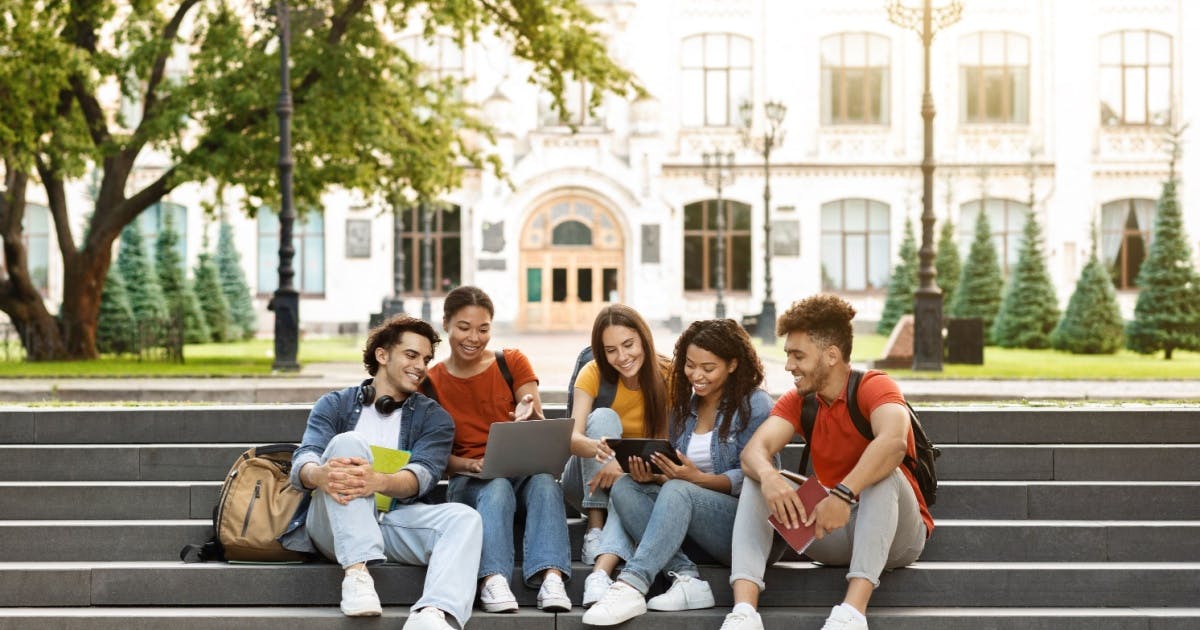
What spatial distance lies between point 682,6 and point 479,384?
116 ft

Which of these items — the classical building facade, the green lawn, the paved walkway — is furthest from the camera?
the classical building facade

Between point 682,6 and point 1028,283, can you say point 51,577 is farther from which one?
point 682,6

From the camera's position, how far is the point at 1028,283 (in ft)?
104

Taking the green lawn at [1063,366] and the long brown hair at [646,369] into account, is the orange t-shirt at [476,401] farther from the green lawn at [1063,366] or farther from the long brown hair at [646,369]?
the green lawn at [1063,366]

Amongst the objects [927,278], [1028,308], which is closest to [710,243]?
[1028,308]

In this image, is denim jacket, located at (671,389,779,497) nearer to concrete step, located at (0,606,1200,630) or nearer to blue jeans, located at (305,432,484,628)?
concrete step, located at (0,606,1200,630)

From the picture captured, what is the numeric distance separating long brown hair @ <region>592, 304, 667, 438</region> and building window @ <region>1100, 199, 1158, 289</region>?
37.0m

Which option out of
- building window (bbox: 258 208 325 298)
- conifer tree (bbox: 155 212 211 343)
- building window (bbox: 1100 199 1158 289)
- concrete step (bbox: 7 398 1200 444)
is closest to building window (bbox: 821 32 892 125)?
building window (bbox: 1100 199 1158 289)

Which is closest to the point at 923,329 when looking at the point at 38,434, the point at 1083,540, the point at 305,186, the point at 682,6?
the point at 305,186

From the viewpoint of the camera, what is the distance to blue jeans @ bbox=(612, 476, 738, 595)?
6215 mm

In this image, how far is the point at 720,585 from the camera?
6.48 m

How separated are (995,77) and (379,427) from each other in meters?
37.3

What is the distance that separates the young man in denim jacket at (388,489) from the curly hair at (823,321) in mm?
1668

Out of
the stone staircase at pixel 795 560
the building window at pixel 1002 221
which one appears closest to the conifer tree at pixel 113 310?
the stone staircase at pixel 795 560
